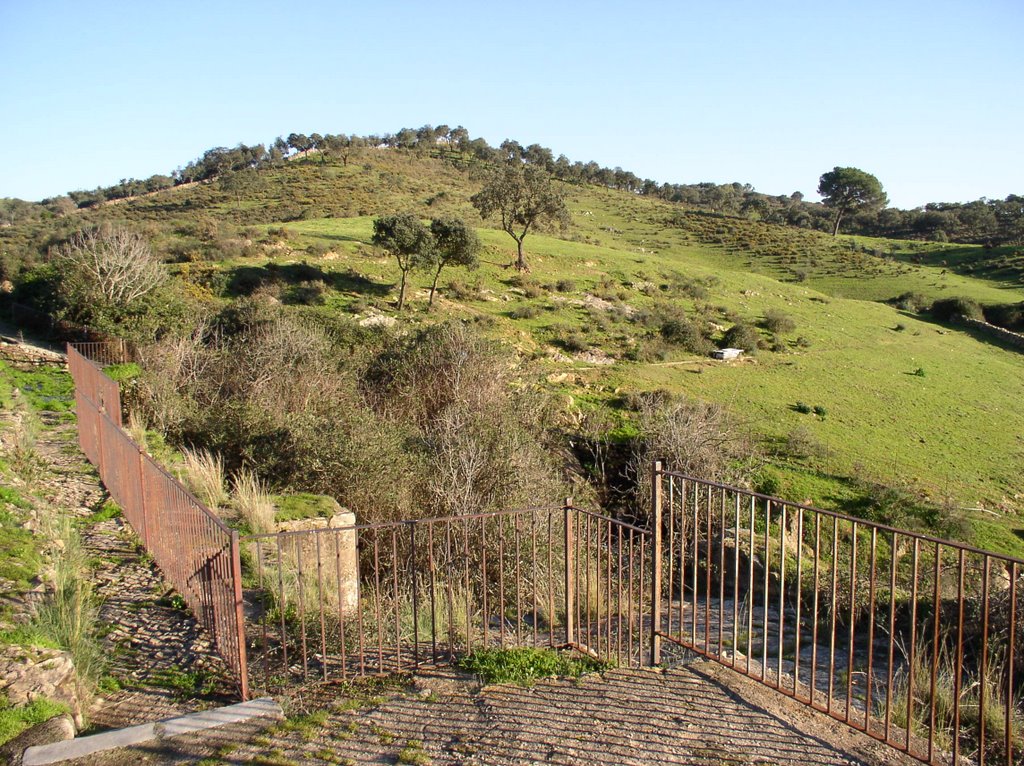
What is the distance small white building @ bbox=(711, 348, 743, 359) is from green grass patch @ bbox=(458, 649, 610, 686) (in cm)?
2764

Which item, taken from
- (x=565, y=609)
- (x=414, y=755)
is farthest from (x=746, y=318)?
(x=414, y=755)

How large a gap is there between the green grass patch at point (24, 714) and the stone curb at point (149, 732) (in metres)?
0.24

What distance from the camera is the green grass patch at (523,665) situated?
17.2 feet

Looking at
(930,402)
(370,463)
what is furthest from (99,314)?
(930,402)

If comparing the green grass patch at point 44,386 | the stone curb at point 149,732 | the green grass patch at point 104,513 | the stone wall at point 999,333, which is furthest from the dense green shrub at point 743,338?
the stone curb at point 149,732

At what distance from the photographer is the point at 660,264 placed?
49156mm

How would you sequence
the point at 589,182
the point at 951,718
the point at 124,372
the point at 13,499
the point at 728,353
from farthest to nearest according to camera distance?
the point at 589,182
the point at 728,353
the point at 124,372
the point at 13,499
the point at 951,718

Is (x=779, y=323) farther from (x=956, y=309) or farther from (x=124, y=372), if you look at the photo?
(x=124, y=372)

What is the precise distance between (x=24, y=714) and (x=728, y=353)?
1196 inches

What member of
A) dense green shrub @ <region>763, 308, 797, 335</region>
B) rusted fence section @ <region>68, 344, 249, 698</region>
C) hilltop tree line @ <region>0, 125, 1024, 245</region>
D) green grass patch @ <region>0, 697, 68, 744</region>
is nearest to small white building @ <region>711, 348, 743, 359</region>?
dense green shrub @ <region>763, 308, 797, 335</region>

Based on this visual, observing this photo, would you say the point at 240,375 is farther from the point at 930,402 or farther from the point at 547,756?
the point at 930,402

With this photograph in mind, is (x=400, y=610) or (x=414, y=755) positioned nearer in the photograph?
(x=414, y=755)

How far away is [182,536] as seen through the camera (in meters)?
6.27

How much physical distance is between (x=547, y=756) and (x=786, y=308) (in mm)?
41598
